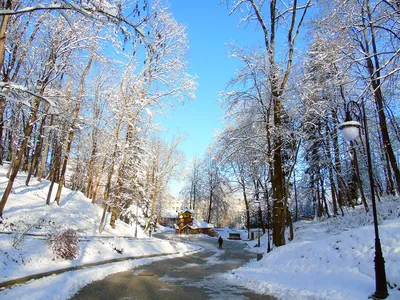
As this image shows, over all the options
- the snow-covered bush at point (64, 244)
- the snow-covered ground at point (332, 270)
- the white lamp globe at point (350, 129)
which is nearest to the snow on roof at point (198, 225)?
the snow-covered bush at point (64, 244)

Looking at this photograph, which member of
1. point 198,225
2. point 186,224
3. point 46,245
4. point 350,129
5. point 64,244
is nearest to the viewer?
point 350,129

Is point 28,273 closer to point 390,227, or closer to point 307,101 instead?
point 390,227

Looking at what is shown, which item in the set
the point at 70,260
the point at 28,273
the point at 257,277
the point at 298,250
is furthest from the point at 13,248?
the point at 298,250

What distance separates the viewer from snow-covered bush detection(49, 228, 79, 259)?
12.2m

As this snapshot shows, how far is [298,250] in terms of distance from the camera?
1219 centimetres

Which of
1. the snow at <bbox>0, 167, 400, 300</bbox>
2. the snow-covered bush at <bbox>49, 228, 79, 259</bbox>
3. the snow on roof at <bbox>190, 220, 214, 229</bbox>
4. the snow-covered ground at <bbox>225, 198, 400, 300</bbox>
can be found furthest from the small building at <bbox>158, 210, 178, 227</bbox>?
the snow-covered ground at <bbox>225, 198, 400, 300</bbox>

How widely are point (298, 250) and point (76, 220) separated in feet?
53.2

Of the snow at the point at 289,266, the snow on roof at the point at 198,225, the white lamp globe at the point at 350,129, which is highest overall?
the white lamp globe at the point at 350,129

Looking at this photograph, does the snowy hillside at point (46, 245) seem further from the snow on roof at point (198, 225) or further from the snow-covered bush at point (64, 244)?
the snow on roof at point (198, 225)

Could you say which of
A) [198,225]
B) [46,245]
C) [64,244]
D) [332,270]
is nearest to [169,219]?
[198,225]

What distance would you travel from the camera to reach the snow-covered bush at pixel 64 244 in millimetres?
12242

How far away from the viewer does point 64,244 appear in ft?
40.9

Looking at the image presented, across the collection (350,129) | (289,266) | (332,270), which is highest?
(350,129)

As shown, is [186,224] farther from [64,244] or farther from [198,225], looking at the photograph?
[64,244]
